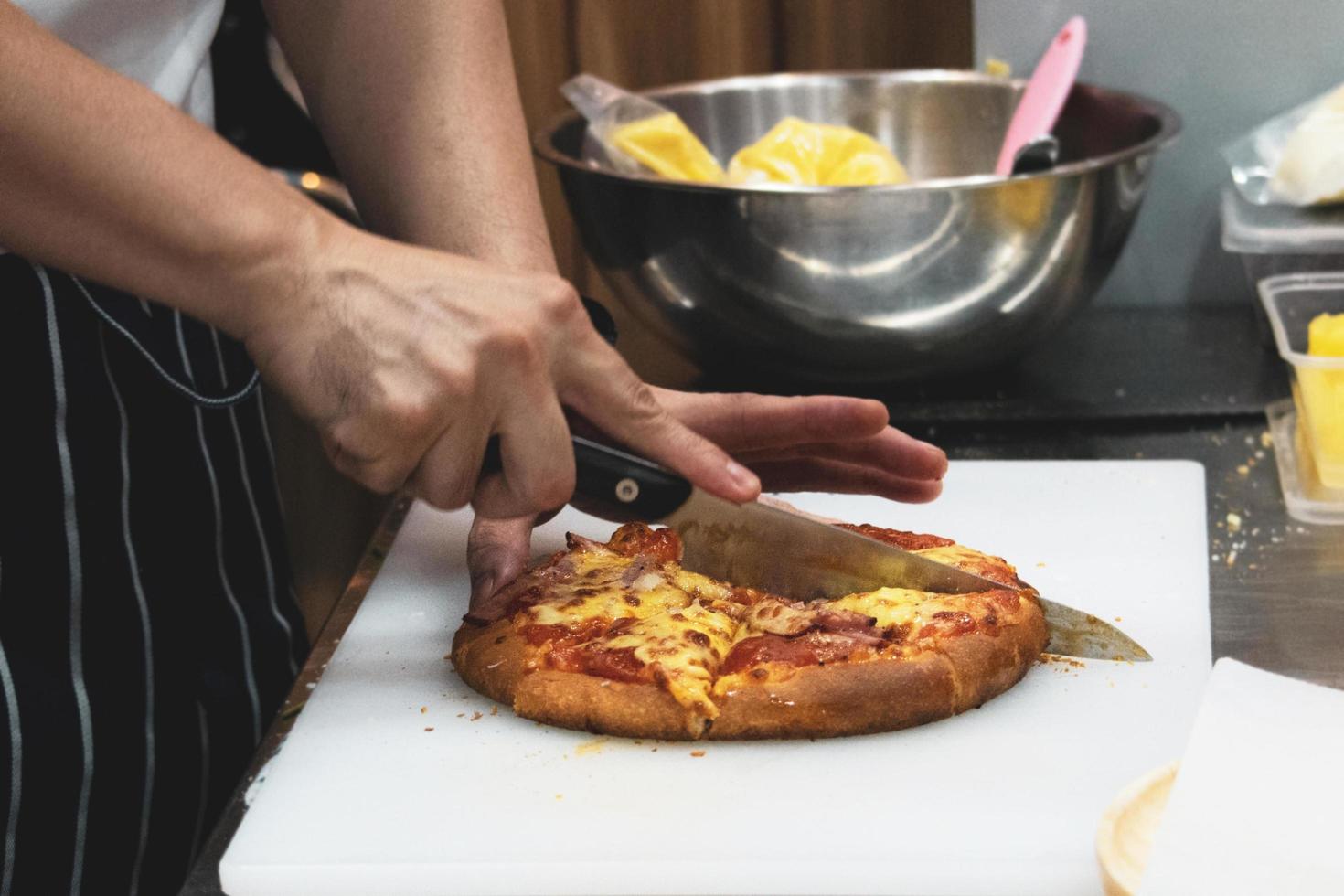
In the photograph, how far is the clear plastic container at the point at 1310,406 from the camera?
55.4 inches

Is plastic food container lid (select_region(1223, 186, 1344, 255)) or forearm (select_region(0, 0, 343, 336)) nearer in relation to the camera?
forearm (select_region(0, 0, 343, 336))

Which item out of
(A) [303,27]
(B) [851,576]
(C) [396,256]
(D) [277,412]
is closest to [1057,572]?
(B) [851,576]

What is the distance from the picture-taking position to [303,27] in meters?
1.44

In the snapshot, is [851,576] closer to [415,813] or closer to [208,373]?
[415,813]

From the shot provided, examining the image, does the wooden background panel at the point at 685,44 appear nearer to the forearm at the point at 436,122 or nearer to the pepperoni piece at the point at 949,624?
the forearm at the point at 436,122

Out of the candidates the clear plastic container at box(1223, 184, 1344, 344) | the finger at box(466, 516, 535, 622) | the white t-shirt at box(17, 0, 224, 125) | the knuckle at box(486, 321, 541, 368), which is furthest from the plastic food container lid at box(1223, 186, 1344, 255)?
the white t-shirt at box(17, 0, 224, 125)

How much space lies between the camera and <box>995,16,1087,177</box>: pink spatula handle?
1.75 meters

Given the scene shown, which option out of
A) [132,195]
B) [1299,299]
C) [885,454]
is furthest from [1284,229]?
[132,195]

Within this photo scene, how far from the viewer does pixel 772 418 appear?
130 cm

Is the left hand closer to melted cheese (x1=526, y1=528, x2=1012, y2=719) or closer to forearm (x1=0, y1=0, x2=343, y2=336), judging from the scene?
melted cheese (x1=526, y1=528, x2=1012, y2=719)

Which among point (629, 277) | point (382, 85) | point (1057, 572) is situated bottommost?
point (1057, 572)

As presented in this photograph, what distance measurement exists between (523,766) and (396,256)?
355 millimetres

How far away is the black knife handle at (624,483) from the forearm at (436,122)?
247 millimetres

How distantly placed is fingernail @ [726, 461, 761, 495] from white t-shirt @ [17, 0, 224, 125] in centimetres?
61
